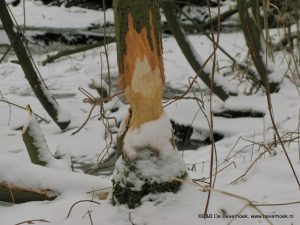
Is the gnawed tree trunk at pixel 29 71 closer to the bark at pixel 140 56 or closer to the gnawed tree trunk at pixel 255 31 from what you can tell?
the gnawed tree trunk at pixel 255 31

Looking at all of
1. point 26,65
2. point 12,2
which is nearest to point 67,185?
point 26,65

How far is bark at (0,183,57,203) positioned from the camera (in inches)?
59.0

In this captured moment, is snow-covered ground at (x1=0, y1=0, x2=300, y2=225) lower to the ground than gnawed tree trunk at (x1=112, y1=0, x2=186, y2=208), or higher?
lower

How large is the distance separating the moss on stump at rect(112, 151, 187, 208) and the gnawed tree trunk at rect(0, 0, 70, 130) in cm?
163

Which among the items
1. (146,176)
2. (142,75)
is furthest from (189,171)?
(142,75)

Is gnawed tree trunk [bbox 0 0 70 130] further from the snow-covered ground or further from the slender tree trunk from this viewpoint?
the slender tree trunk

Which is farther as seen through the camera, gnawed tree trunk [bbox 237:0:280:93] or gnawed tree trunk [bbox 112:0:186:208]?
gnawed tree trunk [bbox 237:0:280:93]

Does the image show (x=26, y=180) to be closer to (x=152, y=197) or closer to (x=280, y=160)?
(x=152, y=197)

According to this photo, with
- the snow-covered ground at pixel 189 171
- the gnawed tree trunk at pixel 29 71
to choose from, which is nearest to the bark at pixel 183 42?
the snow-covered ground at pixel 189 171

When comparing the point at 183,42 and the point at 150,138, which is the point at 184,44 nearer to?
the point at 183,42

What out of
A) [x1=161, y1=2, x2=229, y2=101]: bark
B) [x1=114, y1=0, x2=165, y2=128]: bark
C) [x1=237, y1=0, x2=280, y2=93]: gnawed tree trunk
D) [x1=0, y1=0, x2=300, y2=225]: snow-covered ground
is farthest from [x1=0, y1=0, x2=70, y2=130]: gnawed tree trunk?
[x1=114, y1=0, x2=165, y2=128]: bark

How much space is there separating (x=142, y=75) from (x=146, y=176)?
0.28 m

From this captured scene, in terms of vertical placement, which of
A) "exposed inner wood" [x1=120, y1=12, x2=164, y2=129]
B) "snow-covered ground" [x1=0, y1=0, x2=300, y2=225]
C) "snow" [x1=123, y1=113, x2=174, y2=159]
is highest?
"exposed inner wood" [x1=120, y1=12, x2=164, y2=129]

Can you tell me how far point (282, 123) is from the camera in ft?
9.52
